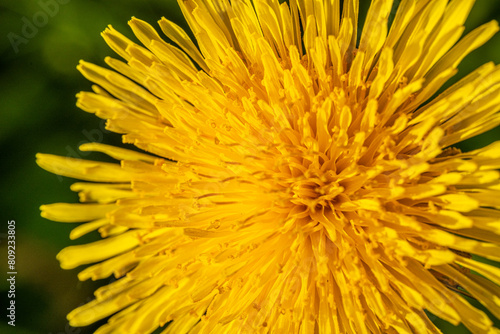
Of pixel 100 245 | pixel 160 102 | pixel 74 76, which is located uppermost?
pixel 74 76

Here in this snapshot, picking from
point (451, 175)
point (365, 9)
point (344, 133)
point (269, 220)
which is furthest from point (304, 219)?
point (365, 9)

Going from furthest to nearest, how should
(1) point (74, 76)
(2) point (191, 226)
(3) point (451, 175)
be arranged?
(1) point (74, 76) → (2) point (191, 226) → (3) point (451, 175)

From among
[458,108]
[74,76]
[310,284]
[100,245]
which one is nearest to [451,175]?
[458,108]

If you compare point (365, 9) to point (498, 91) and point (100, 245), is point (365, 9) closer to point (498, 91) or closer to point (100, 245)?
point (498, 91)

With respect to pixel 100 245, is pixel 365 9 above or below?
above

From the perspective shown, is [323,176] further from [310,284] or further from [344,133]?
[310,284]

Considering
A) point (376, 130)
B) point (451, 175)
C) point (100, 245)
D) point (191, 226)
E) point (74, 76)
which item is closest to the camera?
point (451, 175)

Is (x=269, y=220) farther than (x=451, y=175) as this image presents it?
Yes
